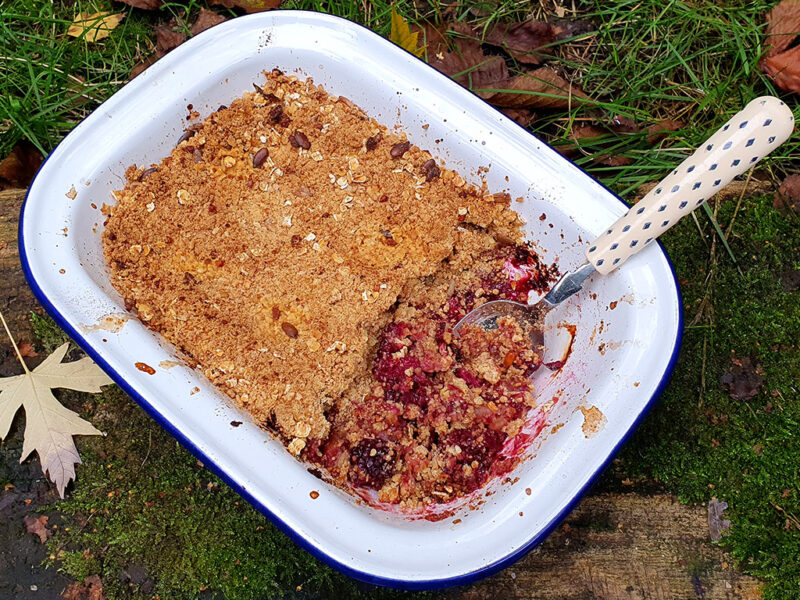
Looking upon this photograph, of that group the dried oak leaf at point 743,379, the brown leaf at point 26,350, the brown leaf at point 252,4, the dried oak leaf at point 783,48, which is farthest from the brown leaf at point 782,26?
the brown leaf at point 26,350

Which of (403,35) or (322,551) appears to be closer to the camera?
(322,551)

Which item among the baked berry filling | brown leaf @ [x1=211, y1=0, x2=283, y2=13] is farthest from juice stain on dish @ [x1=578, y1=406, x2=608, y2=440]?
brown leaf @ [x1=211, y1=0, x2=283, y2=13]

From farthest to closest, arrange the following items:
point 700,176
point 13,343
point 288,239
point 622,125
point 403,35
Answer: point 622,125 < point 403,35 < point 13,343 < point 288,239 < point 700,176

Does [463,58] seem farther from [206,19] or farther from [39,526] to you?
[39,526]

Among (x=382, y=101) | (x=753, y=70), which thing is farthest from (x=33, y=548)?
(x=753, y=70)

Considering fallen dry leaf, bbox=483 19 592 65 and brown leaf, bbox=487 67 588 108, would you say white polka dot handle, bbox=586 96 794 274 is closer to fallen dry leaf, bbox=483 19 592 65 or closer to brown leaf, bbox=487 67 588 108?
brown leaf, bbox=487 67 588 108

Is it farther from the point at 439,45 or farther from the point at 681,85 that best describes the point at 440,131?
the point at 681,85

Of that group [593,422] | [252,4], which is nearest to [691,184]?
[593,422]

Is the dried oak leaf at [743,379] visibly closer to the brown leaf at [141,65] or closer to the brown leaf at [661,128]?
the brown leaf at [661,128]
